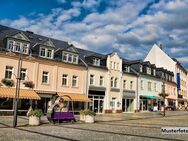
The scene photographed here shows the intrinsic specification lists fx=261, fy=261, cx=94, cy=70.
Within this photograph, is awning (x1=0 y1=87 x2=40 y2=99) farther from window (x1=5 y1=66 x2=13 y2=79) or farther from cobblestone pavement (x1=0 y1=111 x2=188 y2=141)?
cobblestone pavement (x1=0 y1=111 x2=188 y2=141)

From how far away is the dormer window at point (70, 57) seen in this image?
38.3m

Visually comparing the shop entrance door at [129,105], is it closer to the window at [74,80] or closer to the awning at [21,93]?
the window at [74,80]

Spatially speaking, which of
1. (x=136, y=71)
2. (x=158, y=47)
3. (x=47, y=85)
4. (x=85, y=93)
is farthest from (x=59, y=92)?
(x=158, y=47)

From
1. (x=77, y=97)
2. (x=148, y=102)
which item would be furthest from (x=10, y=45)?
(x=148, y=102)

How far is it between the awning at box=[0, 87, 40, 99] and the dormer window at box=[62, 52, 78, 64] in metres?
7.63

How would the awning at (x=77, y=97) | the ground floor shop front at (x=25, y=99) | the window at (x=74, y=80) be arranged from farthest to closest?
the window at (x=74, y=80)
the awning at (x=77, y=97)
the ground floor shop front at (x=25, y=99)

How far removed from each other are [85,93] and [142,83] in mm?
16975

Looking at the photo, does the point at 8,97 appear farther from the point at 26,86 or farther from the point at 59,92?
the point at 59,92

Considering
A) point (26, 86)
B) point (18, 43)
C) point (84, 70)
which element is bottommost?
point (26, 86)

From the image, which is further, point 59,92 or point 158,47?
point 158,47

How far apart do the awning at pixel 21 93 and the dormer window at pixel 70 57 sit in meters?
7.63

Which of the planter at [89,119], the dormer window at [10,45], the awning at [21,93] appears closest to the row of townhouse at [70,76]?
the awning at [21,93]

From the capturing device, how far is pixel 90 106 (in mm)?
40719

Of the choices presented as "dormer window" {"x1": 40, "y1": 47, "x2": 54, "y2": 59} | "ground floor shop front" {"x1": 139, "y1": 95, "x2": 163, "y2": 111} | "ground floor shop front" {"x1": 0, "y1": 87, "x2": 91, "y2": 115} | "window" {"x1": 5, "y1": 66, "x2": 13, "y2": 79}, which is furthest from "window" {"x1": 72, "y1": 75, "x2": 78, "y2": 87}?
"ground floor shop front" {"x1": 139, "y1": 95, "x2": 163, "y2": 111}
